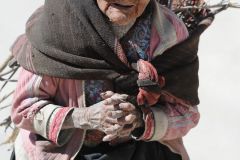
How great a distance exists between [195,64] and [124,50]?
254mm

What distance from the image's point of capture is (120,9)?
2.40m

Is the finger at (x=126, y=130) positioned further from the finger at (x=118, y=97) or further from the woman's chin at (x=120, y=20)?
the woman's chin at (x=120, y=20)

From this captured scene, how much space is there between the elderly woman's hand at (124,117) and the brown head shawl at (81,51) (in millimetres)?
72

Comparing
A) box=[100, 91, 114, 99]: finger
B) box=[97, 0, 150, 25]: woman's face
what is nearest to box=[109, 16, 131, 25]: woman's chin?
box=[97, 0, 150, 25]: woman's face

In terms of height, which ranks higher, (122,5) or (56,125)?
(122,5)

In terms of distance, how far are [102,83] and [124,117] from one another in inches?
6.0

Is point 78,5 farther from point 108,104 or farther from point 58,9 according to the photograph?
point 108,104

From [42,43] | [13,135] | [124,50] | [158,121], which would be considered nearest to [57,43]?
[42,43]

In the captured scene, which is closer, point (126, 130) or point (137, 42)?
point (126, 130)

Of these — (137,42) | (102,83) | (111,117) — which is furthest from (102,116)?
(137,42)

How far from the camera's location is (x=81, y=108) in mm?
2449

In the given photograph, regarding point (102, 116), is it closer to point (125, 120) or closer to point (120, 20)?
point (125, 120)

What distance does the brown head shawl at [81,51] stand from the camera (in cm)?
242

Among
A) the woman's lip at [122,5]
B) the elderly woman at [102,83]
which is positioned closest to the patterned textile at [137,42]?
the elderly woman at [102,83]
